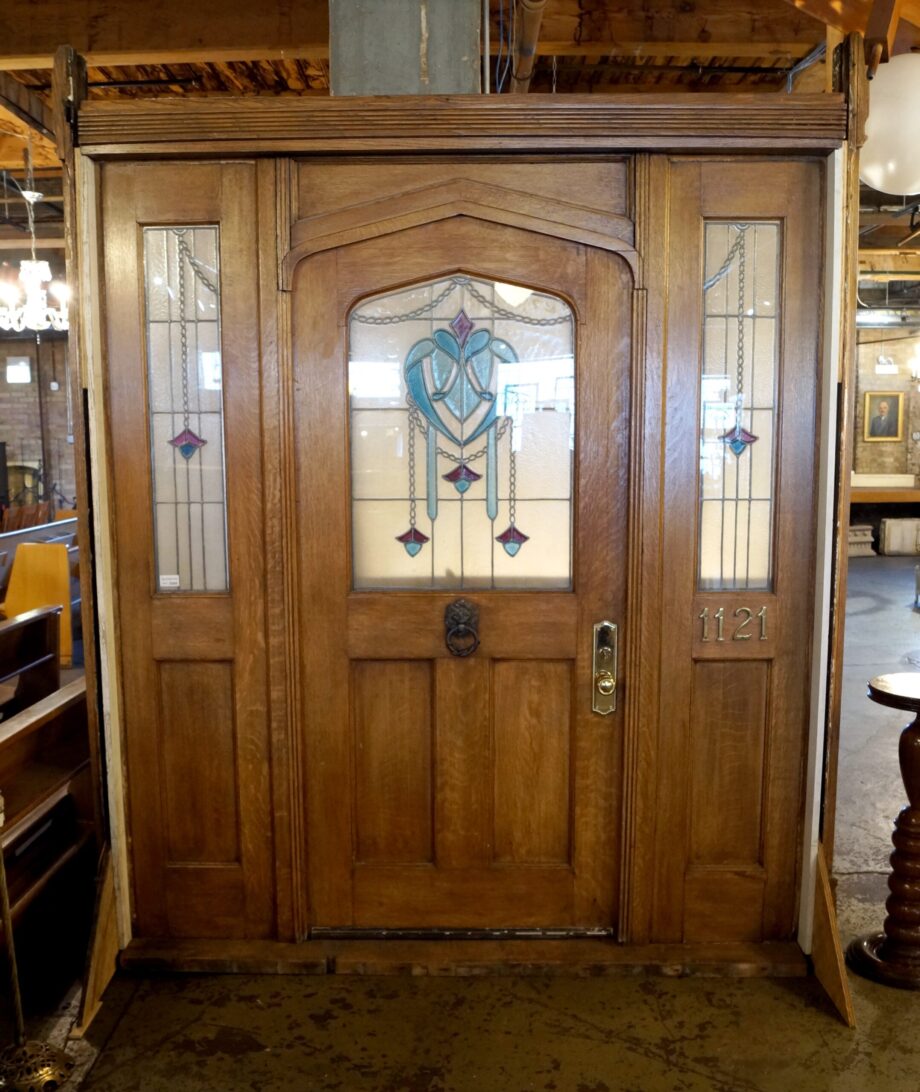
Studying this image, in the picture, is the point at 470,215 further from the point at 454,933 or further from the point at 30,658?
the point at 30,658

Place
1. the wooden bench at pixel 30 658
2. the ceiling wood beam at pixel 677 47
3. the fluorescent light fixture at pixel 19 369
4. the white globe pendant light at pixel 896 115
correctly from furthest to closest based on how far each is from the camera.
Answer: the fluorescent light fixture at pixel 19 369
the ceiling wood beam at pixel 677 47
the wooden bench at pixel 30 658
the white globe pendant light at pixel 896 115

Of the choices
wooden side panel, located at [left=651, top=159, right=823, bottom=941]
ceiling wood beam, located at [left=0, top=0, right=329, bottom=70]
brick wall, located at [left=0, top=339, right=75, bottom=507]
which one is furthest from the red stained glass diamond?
brick wall, located at [left=0, top=339, right=75, bottom=507]

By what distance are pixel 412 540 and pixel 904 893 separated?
1728 millimetres

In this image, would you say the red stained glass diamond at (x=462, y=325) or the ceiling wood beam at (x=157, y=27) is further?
the ceiling wood beam at (x=157, y=27)

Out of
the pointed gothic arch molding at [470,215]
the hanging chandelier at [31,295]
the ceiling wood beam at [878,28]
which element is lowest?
the pointed gothic arch molding at [470,215]

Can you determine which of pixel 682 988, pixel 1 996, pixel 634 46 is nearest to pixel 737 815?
pixel 682 988

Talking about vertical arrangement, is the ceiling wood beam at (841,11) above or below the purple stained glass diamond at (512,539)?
above

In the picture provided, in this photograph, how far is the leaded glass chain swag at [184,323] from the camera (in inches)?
94.0

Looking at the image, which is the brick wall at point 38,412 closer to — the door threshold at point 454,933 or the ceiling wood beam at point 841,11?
the door threshold at point 454,933

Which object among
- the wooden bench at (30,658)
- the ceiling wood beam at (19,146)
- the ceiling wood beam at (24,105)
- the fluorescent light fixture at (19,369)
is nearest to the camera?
the wooden bench at (30,658)

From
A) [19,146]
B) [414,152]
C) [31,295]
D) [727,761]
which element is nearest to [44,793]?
[727,761]

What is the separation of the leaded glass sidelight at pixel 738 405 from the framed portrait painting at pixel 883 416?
1207cm

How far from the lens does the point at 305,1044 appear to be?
2207 mm

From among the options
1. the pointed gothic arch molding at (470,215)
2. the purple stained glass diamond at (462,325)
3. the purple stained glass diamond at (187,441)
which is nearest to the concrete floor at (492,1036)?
the purple stained glass diamond at (187,441)
